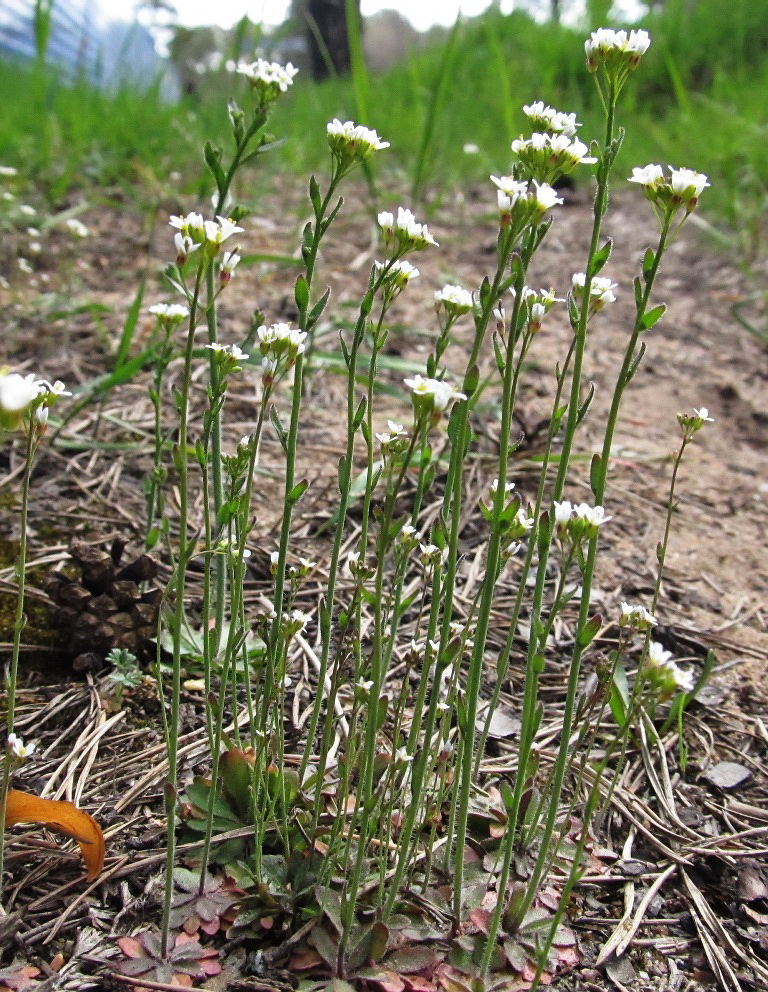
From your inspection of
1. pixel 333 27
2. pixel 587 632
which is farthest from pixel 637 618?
pixel 333 27

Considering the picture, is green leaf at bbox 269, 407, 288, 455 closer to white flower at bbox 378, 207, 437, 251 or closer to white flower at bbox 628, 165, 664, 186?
white flower at bbox 378, 207, 437, 251

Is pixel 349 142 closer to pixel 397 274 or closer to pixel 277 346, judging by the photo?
pixel 397 274

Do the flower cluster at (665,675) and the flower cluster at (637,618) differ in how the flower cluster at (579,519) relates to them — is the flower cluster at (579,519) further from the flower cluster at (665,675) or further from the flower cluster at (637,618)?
the flower cluster at (637,618)

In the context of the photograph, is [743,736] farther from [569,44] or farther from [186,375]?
[569,44]

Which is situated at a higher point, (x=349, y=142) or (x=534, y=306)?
(x=349, y=142)

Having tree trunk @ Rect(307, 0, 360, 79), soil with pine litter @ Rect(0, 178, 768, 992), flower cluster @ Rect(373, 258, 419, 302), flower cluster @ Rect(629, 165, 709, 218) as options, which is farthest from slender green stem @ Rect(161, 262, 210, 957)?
tree trunk @ Rect(307, 0, 360, 79)
